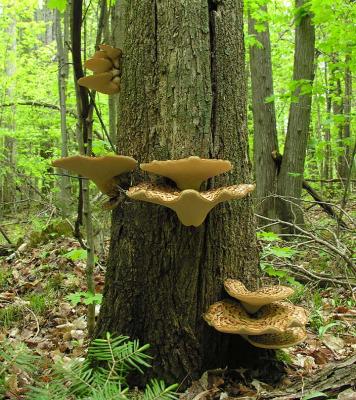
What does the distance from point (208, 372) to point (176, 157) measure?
143cm

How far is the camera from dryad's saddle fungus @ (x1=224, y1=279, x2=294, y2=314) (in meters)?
2.28

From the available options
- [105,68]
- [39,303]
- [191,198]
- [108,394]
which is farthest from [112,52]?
[39,303]

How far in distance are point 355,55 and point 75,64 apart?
6.42m

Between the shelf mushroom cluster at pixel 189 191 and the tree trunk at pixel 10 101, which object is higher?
the tree trunk at pixel 10 101

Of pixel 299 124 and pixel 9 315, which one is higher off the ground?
pixel 299 124

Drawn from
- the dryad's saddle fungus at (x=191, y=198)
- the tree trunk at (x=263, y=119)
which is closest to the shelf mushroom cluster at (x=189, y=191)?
the dryad's saddle fungus at (x=191, y=198)

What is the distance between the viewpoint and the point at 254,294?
233cm

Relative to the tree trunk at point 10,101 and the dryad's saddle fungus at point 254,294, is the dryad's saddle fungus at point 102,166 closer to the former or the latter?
the dryad's saddle fungus at point 254,294

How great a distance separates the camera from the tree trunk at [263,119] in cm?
885

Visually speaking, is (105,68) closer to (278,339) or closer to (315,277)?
(278,339)

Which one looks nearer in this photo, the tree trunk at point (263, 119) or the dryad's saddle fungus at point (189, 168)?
the dryad's saddle fungus at point (189, 168)

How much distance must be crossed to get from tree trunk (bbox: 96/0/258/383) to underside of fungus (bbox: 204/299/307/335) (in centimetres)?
12

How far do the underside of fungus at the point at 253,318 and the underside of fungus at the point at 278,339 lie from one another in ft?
0.22

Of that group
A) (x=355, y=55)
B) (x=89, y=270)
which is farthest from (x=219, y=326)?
(x=355, y=55)
